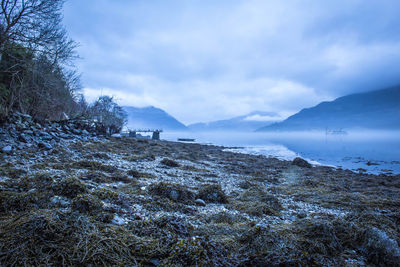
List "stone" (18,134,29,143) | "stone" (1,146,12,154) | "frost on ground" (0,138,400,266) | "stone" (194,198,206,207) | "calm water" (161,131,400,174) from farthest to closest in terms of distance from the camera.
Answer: "calm water" (161,131,400,174) < "stone" (18,134,29,143) < "stone" (1,146,12,154) < "stone" (194,198,206,207) < "frost on ground" (0,138,400,266)

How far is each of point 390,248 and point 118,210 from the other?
4.74m

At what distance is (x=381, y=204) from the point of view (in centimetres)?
661

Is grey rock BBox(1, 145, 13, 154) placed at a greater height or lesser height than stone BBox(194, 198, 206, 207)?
greater

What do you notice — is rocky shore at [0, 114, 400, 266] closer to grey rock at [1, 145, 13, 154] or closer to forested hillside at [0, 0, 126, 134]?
grey rock at [1, 145, 13, 154]

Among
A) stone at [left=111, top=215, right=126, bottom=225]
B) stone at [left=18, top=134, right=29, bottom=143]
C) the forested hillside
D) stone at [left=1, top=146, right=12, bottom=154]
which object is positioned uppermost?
the forested hillside

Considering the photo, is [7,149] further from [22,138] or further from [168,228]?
[168,228]

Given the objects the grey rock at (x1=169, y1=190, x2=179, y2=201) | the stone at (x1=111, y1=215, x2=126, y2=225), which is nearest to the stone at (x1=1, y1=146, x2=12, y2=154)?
the grey rock at (x1=169, y1=190, x2=179, y2=201)

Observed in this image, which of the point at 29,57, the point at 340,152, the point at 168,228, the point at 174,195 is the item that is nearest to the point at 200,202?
the point at 174,195

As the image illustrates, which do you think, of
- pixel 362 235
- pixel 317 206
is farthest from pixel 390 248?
pixel 317 206

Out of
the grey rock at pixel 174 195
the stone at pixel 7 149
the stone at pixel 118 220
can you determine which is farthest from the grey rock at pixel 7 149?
the stone at pixel 118 220

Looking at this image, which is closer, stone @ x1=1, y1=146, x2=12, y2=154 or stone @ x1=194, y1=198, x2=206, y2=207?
stone @ x1=194, y1=198, x2=206, y2=207

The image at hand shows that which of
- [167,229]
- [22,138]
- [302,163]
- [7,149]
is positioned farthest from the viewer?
[302,163]

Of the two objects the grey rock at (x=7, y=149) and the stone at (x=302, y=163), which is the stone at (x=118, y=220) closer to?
the grey rock at (x=7, y=149)

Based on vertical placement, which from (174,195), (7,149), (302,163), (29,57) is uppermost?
(29,57)
